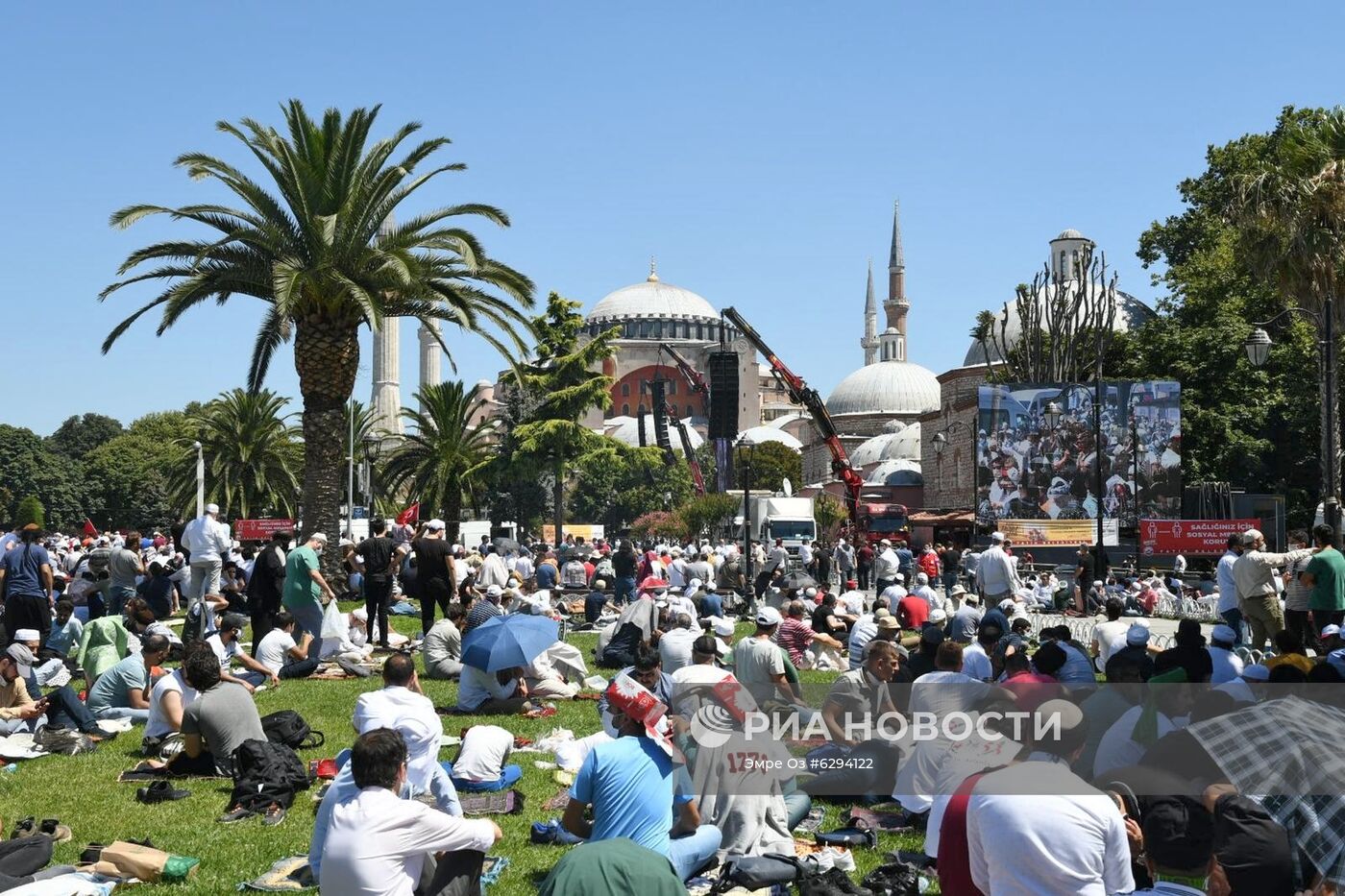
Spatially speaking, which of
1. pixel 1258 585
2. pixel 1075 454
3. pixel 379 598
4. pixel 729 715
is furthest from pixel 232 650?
pixel 1075 454

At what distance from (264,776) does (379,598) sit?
676cm

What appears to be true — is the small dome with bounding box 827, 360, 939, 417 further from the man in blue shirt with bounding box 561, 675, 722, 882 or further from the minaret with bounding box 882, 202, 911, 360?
the man in blue shirt with bounding box 561, 675, 722, 882

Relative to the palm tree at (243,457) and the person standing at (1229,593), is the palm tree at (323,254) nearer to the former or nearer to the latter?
the person standing at (1229,593)

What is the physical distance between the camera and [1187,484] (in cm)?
3994

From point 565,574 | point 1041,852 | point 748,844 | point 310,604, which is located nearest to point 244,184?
point 310,604

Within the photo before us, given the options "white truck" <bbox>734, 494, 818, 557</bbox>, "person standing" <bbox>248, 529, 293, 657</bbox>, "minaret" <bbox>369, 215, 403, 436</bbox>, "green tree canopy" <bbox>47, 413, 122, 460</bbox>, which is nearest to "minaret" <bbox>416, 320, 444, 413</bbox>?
"minaret" <bbox>369, 215, 403, 436</bbox>

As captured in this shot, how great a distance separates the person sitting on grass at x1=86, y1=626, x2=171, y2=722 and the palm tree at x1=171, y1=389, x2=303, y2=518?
1245 inches

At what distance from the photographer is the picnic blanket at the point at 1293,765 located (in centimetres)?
426

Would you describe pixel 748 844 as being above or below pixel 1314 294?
below

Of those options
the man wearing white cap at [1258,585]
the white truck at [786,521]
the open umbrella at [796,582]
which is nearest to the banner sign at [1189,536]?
the open umbrella at [796,582]

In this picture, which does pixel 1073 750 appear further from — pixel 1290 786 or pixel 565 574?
pixel 565 574

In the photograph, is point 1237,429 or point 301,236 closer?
point 301,236

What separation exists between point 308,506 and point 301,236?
155 inches

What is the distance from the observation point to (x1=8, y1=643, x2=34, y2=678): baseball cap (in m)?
9.69
